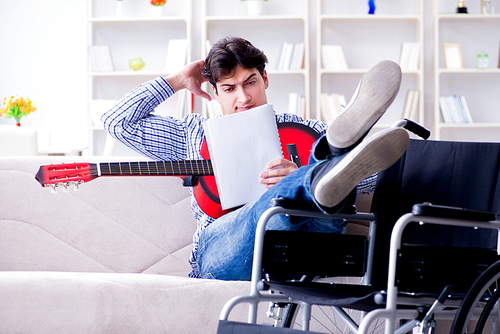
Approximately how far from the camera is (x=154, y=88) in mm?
1750

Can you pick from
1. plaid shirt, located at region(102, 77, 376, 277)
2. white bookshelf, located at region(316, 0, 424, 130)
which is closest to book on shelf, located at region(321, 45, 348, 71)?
white bookshelf, located at region(316, 0, 424, 130)

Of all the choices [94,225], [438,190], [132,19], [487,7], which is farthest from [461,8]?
[94,225]

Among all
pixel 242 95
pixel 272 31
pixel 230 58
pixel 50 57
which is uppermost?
pixel 272 31

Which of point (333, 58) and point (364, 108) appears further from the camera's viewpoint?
point (333, 58)

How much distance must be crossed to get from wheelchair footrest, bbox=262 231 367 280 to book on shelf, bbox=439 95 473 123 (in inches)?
124

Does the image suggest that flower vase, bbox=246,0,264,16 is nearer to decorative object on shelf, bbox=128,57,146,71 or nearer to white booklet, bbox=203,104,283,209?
decorative object on shelf, bbox=128,57,146,71

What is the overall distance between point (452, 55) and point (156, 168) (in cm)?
322

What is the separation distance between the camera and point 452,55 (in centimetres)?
404

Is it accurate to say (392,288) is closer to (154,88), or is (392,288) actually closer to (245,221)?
(245,221)

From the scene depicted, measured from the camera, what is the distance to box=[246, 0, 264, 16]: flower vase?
403 centimetres

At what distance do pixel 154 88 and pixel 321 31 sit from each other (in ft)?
8.94

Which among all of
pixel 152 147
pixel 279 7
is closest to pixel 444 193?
pixel 152 147

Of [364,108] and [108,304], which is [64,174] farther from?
[364,108]

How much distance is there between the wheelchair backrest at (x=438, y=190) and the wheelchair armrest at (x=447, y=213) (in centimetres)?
26
